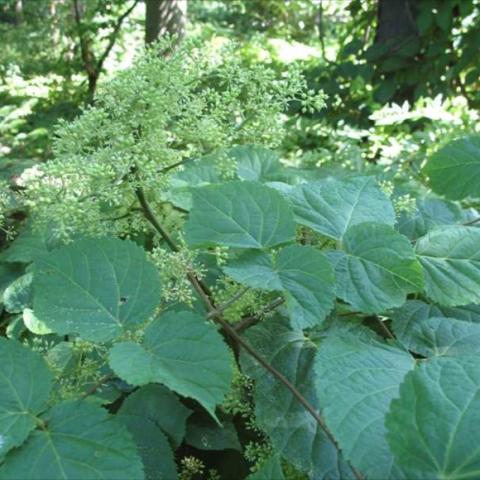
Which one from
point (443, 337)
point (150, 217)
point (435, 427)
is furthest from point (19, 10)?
point (435, 427)

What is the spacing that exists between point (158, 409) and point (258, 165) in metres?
0.64

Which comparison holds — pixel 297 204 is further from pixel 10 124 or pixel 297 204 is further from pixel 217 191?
pixel 10 124

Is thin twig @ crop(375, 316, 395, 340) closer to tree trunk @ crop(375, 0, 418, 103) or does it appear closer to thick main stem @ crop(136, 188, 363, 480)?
thick main stem @ crop(136, 188, 363, 480)

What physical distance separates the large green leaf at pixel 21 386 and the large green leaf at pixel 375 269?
1.38ft

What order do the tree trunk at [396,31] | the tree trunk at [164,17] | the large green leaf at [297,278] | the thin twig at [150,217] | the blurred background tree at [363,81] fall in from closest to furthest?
the large green leaf at [297,278] → the thin twig at [150,217] → the blurred background tree at [363,81] → the tree trunk at [396,31] → the tree trunk at [164,17]

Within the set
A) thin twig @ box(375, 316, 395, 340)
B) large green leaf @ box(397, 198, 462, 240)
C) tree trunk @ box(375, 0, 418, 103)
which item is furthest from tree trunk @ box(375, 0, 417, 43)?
thin twig @ box(375, 316, 395, 340)

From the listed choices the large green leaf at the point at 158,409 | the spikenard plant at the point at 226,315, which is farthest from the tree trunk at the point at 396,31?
the large green leaf at the point at 158,409

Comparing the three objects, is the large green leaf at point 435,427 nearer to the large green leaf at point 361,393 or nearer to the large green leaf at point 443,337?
the large green leaf at point 361,393

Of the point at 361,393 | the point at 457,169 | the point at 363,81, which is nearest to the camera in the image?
the point at 361,393

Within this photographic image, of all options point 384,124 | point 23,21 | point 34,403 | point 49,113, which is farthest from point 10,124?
point 23,21

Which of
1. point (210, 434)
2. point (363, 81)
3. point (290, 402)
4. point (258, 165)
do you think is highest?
point (258, 165)

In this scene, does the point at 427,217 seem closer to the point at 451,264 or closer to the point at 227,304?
the point at 451,264

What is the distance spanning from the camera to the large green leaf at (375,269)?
0.86 m

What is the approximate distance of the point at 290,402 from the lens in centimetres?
86
